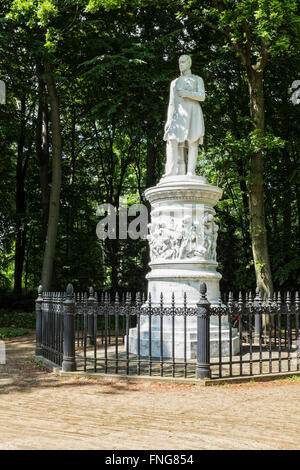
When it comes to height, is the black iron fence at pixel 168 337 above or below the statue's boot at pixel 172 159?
below

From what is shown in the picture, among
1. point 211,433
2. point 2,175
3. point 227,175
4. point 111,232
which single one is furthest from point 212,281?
point 2,175

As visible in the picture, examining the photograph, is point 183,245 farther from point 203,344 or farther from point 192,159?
Answer: point 203,344

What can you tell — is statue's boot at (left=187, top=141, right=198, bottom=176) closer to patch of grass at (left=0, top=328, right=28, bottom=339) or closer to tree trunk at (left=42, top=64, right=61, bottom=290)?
tree trunk at (left=42, top=64, right=61, bottom=290)

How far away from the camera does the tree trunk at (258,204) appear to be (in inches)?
552

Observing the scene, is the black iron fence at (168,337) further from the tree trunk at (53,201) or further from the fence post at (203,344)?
the tree trunk at (53,201)

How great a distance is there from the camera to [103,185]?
26.1m

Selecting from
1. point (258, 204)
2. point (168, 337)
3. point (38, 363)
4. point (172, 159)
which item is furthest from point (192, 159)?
point (38, 363)

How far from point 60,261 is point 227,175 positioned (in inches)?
323

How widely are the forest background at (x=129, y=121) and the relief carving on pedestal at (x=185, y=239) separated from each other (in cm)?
421

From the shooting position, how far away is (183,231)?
10125 millimetres

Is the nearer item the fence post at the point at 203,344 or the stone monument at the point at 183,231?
the fence post at the point at 203,344

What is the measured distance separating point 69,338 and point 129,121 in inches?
506
